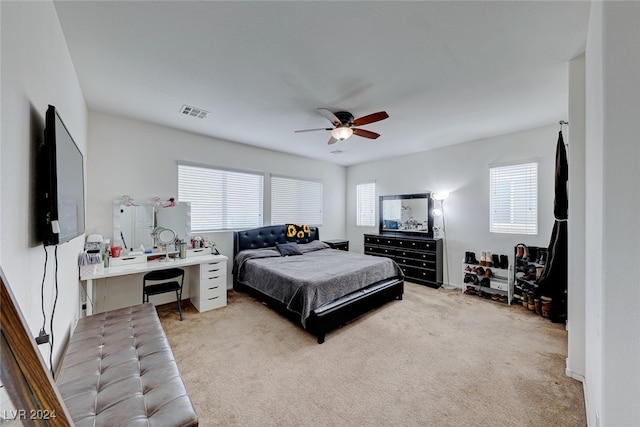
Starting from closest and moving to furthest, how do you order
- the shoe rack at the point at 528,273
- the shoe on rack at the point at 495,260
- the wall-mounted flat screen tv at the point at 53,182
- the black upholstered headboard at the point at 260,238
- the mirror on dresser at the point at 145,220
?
the wall-mounted flat screen tv at the point at 53,182, the mirror on dresser at the point at 145,220, the shoe rack at the point at 528,273, the shoe on rack at the point at 495,260, the black upholstered headboard at the point at 260,238

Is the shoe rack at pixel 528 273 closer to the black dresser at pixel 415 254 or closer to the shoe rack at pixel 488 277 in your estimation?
the shoe rack at pixel 488 277

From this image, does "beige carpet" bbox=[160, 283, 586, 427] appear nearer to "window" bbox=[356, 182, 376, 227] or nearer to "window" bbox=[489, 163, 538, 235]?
"window" bbox=[489, 163, 538, 235]

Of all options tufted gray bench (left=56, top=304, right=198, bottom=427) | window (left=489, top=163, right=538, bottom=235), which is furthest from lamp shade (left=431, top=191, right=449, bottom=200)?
tufted gray bench (left=56, top=304, right=198, bottom=427)

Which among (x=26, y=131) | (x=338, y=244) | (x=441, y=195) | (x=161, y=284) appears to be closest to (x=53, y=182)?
(x=26, y=131)

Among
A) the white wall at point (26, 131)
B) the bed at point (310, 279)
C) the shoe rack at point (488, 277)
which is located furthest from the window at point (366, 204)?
the white wall at point (26, 131)

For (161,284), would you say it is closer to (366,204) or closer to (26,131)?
(26,131)

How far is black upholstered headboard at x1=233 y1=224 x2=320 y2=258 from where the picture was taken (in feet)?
14.5

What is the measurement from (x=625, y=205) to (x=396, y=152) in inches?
164

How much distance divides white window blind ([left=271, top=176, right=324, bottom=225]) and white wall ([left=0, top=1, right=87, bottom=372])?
3.51 metres

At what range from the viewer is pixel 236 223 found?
455 cm

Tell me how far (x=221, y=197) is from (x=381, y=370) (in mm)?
3541

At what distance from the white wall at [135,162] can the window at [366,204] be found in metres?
2.82

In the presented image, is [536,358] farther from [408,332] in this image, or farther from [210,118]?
[210,118]

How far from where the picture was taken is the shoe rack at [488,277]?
3844 mm
